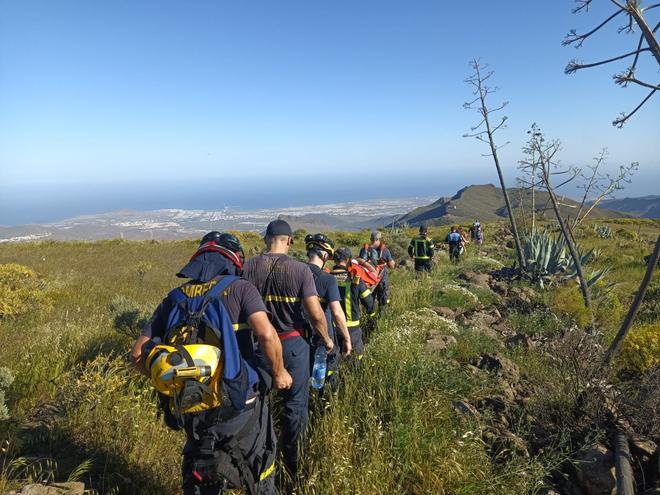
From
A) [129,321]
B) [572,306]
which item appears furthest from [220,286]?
[572,306]

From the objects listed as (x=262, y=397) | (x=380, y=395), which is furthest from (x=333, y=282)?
(x=262, y=397)

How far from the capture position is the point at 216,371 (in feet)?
7.07

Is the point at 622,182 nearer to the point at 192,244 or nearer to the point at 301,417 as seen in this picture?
the point at 301,417

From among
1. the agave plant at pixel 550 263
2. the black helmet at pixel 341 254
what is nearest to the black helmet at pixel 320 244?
the black helmet at pixel 341 254

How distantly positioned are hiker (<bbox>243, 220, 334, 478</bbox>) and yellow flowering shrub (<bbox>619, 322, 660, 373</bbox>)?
4.30 meters

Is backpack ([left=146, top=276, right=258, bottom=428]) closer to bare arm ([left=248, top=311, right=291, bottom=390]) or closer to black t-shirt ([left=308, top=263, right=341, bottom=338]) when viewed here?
bare arm ([left=248, top=311, right=291, bottom=390])

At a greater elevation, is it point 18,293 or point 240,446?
point 240,446

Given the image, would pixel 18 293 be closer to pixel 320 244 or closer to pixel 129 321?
pixel 129 321

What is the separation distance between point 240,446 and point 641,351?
5319 mm

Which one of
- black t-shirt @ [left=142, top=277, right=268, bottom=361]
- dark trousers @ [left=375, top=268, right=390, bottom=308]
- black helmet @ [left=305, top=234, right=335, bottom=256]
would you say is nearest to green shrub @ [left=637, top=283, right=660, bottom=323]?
dark trousers @ [left=375, top=268, right=390, bottom=308]

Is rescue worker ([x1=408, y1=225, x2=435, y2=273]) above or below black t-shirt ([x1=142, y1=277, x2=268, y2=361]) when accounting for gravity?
below

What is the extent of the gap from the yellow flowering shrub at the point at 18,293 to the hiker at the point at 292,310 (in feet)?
18.5

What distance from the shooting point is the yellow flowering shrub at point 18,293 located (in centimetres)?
672

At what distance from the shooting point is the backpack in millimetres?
2047
